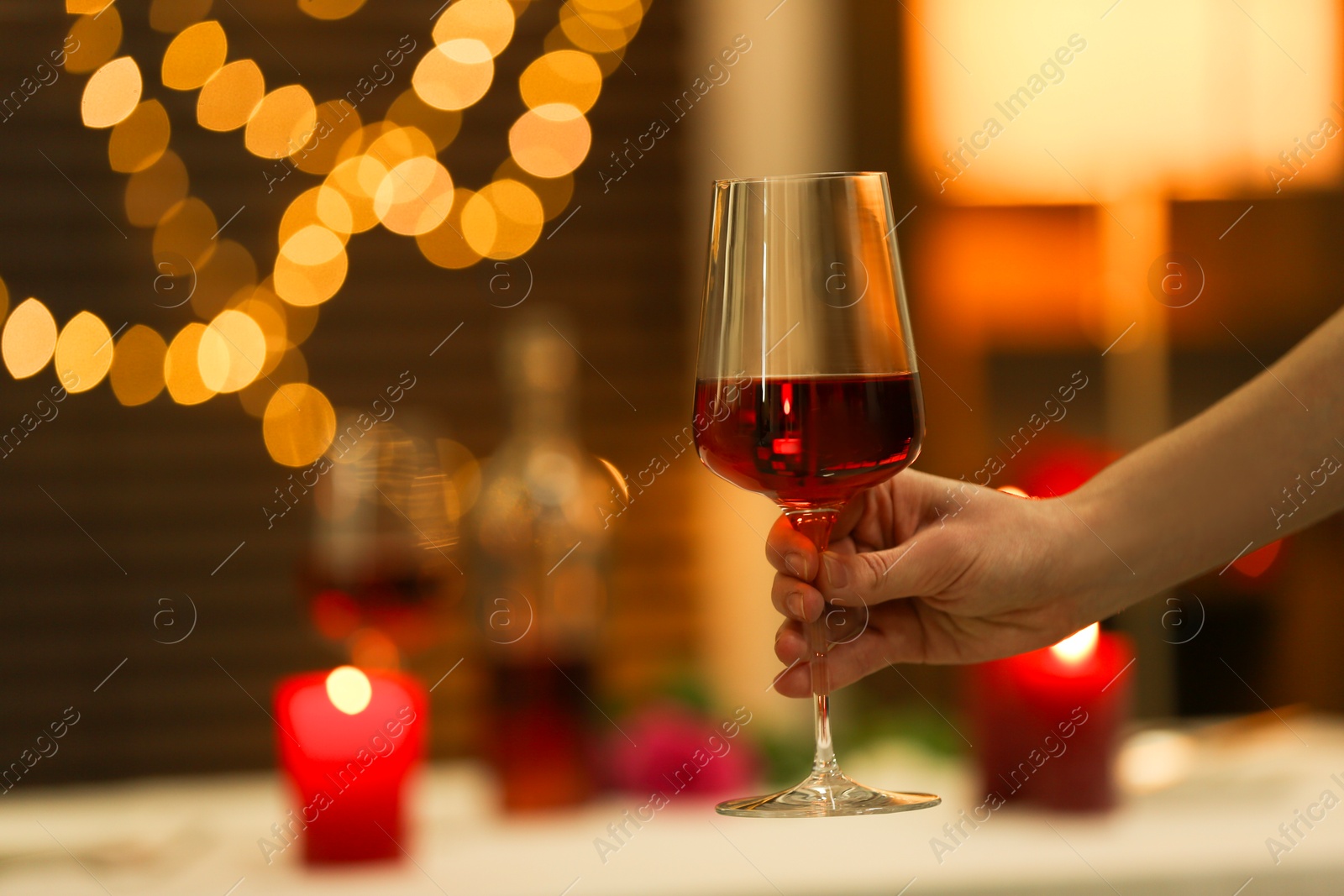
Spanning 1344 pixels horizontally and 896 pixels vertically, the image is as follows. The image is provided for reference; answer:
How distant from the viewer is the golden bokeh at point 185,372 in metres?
2.68

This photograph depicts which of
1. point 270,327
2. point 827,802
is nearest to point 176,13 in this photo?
point 270,327

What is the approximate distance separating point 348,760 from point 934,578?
76 cm

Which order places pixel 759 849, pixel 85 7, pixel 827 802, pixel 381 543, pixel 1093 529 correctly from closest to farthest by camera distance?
pixel 827 802, pixel 1093 529, pixel 759 849, pixel 381 543, pixel 85 7

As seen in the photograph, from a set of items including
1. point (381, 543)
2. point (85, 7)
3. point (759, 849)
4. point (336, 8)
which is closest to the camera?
point (759, 849)

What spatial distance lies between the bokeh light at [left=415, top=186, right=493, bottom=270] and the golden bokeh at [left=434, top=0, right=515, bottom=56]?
356 mm

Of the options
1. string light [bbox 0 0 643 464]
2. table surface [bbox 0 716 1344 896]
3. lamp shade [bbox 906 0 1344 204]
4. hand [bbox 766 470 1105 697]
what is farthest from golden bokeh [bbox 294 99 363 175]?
hand [bbox 766 470 1105 697]

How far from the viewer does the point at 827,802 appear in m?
0.72

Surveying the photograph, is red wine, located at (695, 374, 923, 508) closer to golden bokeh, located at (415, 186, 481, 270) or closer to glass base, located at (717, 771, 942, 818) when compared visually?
glass base, located at (717, 771, 942, 818)

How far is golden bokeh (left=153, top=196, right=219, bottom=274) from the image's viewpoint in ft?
8.77

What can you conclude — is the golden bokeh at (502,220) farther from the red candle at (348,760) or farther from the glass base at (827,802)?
the glass base at (827,802)

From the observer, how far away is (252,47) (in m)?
2.68

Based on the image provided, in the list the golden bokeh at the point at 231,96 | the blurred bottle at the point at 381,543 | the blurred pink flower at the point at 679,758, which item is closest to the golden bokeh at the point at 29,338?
the golden bokeh at the point at 231,96

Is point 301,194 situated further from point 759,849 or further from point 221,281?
point 759,849

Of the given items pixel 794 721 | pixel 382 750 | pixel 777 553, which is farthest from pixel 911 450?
pixel 794 721
